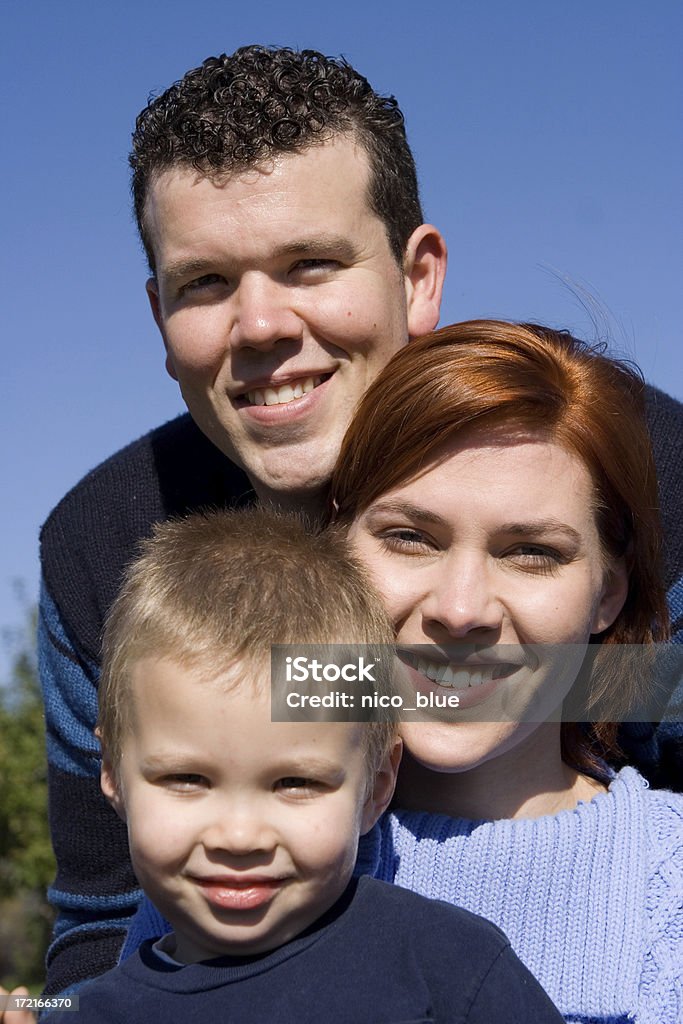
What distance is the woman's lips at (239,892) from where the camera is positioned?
1.85 metres

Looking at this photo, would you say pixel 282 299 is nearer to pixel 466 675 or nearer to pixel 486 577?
pixel 486 577

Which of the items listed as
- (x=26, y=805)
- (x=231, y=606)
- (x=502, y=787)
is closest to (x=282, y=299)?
(x=231, y=606)

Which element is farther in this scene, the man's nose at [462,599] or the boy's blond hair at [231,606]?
the man's nose at [462,599]

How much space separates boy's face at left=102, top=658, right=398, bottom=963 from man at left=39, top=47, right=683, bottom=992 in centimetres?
110

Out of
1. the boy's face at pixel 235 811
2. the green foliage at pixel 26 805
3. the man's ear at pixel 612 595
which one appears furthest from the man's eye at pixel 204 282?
the green foliage at pixel 26 805

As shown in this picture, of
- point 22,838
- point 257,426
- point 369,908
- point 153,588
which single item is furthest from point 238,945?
point 22,838

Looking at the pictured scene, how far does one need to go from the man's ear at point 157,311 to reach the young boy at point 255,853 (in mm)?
1290

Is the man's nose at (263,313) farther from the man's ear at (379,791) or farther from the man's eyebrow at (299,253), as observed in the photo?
the man's ear at (379,791)

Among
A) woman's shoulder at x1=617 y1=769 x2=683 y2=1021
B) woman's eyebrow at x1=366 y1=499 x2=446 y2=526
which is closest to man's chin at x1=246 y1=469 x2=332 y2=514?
woman's eyebrow at x1=366 y1=499 x2=446 y2=526

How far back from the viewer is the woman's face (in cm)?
237

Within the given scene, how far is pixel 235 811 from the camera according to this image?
185cm

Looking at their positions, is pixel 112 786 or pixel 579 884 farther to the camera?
pixel 579 884

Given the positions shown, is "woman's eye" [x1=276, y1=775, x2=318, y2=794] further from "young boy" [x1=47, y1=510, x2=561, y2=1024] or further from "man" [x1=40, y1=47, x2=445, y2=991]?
"man" [x1=40, y1=47, x2=445, y2=991]

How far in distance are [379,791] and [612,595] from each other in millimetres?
843
